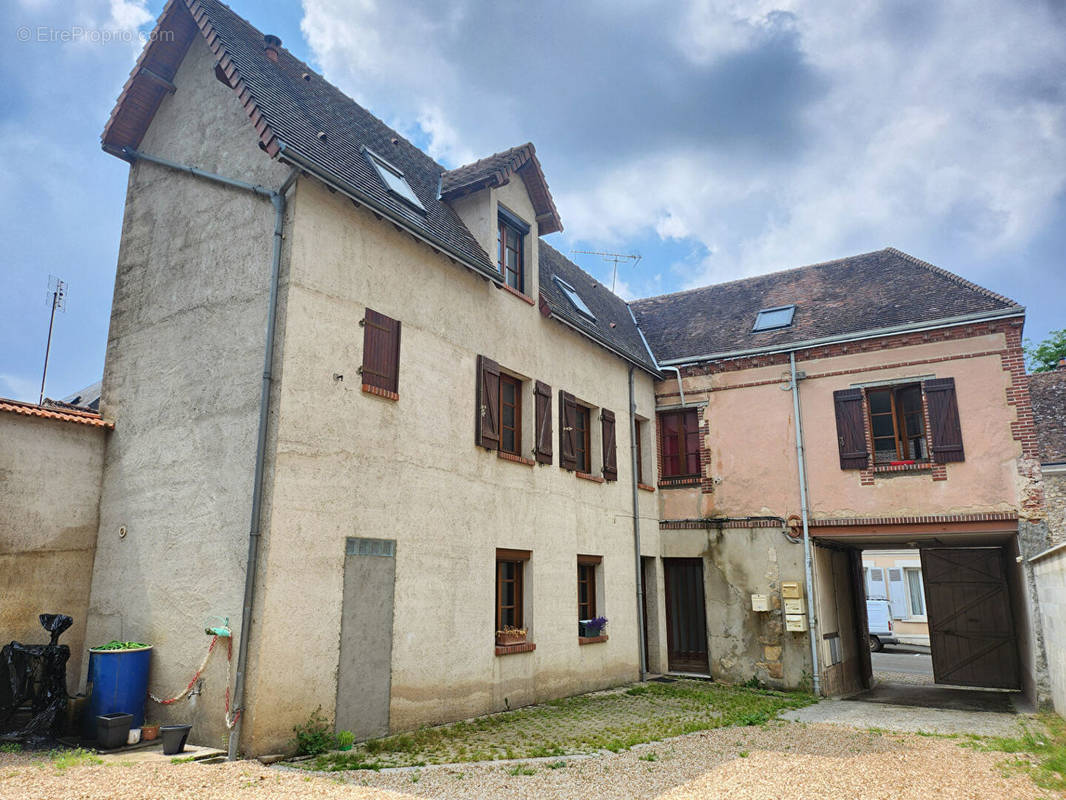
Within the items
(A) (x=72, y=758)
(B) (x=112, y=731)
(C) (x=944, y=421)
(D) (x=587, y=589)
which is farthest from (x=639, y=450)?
(A) (x=72, y=758)

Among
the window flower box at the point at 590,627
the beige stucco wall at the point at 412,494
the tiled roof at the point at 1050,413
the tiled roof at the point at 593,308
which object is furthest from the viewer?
the tiled roof at the point at 1050,413

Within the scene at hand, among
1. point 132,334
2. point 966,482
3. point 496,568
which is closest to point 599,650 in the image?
point 496,568

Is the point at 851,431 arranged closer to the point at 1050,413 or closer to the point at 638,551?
the point at 638,551

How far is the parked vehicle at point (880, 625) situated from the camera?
86.6 ft

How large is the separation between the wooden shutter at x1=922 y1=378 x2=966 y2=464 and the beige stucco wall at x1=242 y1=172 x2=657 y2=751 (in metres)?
6.36

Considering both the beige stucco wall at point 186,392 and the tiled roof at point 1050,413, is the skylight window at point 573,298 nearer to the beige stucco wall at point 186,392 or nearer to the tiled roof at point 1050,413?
the beige stucco wall at point 186,392

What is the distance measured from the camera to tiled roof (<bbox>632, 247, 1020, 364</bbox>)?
14359 millimetres

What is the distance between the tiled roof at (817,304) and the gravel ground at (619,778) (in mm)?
8455

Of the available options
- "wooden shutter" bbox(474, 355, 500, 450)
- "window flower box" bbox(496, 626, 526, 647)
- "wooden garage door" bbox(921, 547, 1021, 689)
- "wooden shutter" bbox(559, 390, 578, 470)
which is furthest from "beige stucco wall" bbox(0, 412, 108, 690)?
"wooden garage door" bbox(921, 547, 1021, 689)

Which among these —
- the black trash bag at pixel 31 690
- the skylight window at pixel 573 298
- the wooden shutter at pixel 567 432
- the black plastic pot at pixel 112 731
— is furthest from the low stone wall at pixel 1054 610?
the black trash bag at pixel 31 690

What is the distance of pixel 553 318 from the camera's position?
12977mm

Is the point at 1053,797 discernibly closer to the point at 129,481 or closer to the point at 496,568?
the point at 496,568

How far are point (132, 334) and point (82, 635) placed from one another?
149 inches

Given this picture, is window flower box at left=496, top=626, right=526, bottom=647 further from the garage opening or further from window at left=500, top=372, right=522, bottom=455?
the garage opening
